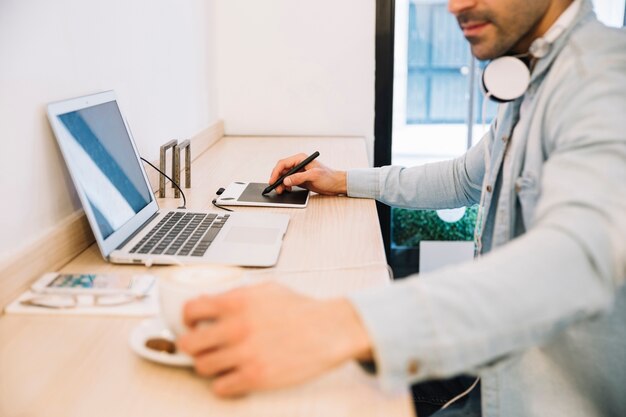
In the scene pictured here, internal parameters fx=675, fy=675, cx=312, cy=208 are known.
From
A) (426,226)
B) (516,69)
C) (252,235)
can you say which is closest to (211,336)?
(252,235)

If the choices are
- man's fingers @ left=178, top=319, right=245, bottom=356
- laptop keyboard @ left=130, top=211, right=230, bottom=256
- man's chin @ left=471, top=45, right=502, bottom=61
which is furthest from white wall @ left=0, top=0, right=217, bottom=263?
man's chin @ left=471, top=45, right=502, bottom=61

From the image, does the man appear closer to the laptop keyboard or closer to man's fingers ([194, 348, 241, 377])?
man's fingers ([194, 348, 241, 377])

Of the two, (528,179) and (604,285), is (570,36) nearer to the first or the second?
(528,179)

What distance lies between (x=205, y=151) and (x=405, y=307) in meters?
1.61

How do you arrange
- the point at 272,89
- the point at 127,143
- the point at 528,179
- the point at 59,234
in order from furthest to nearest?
the point at 272,89 → the point at 127,143 → the point at 59,234 → the point at 528,179

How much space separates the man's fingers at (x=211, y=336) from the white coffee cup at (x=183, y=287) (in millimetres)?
32

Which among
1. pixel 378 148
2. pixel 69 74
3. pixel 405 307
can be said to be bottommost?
pixel 378 148

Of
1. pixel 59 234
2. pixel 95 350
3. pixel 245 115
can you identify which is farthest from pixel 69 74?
pixel 245 115

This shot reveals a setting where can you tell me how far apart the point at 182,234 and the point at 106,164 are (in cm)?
18

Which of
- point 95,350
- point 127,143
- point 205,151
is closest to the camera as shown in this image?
point 95,350

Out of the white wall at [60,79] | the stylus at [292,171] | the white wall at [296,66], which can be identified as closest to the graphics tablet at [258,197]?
the stylus at [292,171]

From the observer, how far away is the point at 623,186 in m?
0.72

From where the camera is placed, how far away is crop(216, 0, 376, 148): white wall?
2.44 m

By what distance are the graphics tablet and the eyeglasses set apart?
54cm
